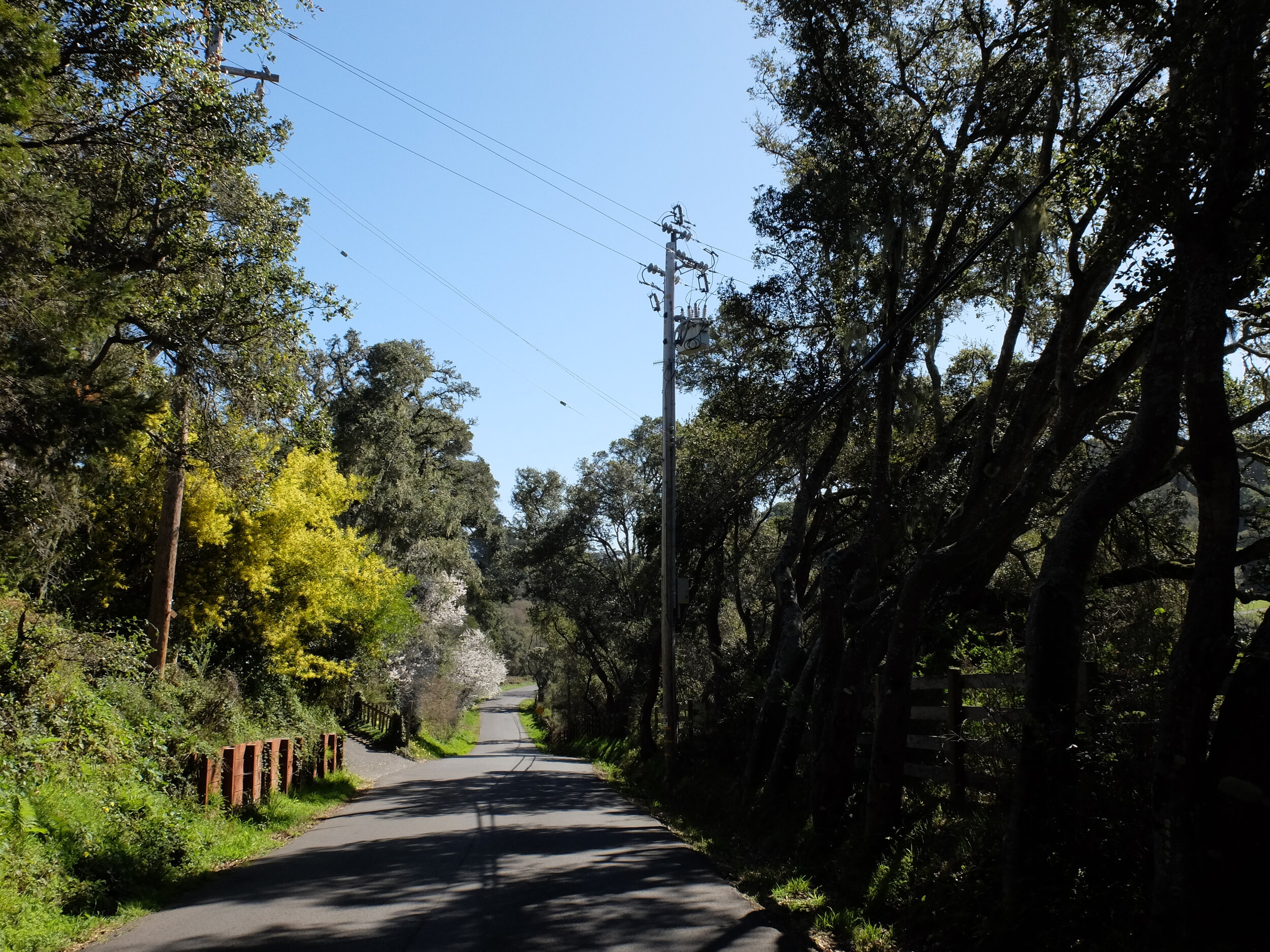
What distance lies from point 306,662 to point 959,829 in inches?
A: 587

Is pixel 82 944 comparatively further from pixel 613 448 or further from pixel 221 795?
pixel 613 448

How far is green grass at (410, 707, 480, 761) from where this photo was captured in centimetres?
3603

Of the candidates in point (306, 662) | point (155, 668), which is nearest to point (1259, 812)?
point (155, 668)

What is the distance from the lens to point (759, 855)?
37.7 ft

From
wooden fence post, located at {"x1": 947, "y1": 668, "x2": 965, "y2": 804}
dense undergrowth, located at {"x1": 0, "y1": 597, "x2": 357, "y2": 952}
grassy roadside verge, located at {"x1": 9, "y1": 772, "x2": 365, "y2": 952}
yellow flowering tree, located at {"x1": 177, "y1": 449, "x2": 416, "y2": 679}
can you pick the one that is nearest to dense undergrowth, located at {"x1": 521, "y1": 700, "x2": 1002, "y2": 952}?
wooden fence post, located at {"x1": 947, "y1": 668, "x2": 965, "y2": 804}

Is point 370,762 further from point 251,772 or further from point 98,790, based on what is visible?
point 98,790

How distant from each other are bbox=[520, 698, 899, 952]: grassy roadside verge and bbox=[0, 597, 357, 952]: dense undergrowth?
545 centimetres

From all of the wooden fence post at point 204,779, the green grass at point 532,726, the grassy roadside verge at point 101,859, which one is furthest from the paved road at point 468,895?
the green grass at point 532,726

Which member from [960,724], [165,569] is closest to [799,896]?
[960,724]

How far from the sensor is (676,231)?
71.8 feet

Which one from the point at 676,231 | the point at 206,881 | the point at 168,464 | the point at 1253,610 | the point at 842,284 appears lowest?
the point at 206,881

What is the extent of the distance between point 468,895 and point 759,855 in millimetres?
4414

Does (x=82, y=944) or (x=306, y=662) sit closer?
(x=82, y=944)

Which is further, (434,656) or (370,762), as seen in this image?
(434,656)
